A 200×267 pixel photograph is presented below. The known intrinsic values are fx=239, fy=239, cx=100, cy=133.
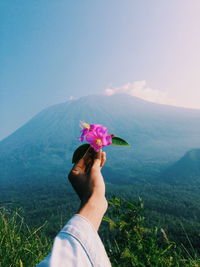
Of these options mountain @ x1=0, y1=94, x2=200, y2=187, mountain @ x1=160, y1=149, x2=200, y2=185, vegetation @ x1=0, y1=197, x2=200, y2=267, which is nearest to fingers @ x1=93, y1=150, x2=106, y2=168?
vegetation @ x1=0, y1=197, x2=200, y2=267

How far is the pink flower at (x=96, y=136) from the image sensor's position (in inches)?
56.3

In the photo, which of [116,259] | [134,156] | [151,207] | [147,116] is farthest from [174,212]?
[147,116]

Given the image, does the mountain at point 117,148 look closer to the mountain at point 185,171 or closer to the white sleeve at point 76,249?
the mountain at point 185,171

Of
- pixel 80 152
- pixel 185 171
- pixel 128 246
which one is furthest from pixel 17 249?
pixel 185 171

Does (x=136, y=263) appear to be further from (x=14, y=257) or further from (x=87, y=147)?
(x=87, y=147)

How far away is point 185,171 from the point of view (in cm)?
9481

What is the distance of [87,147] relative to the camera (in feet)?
4.91

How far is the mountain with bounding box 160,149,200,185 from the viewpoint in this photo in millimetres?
87750

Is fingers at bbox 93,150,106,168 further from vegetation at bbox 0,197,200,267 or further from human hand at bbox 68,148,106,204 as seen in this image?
vegetation at bbox 0,197,200,267

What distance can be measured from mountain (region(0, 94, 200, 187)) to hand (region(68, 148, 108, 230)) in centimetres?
10507

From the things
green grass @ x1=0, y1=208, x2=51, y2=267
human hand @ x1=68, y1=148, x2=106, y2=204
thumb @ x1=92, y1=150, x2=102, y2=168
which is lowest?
green grass @ x1=0, y1=208, x2=51, y2=267

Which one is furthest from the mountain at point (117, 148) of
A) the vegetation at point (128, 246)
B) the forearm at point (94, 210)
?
the forearm at point (94, 210)

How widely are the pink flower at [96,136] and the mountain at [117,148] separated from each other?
104964 mm

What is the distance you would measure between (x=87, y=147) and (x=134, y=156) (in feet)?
468
